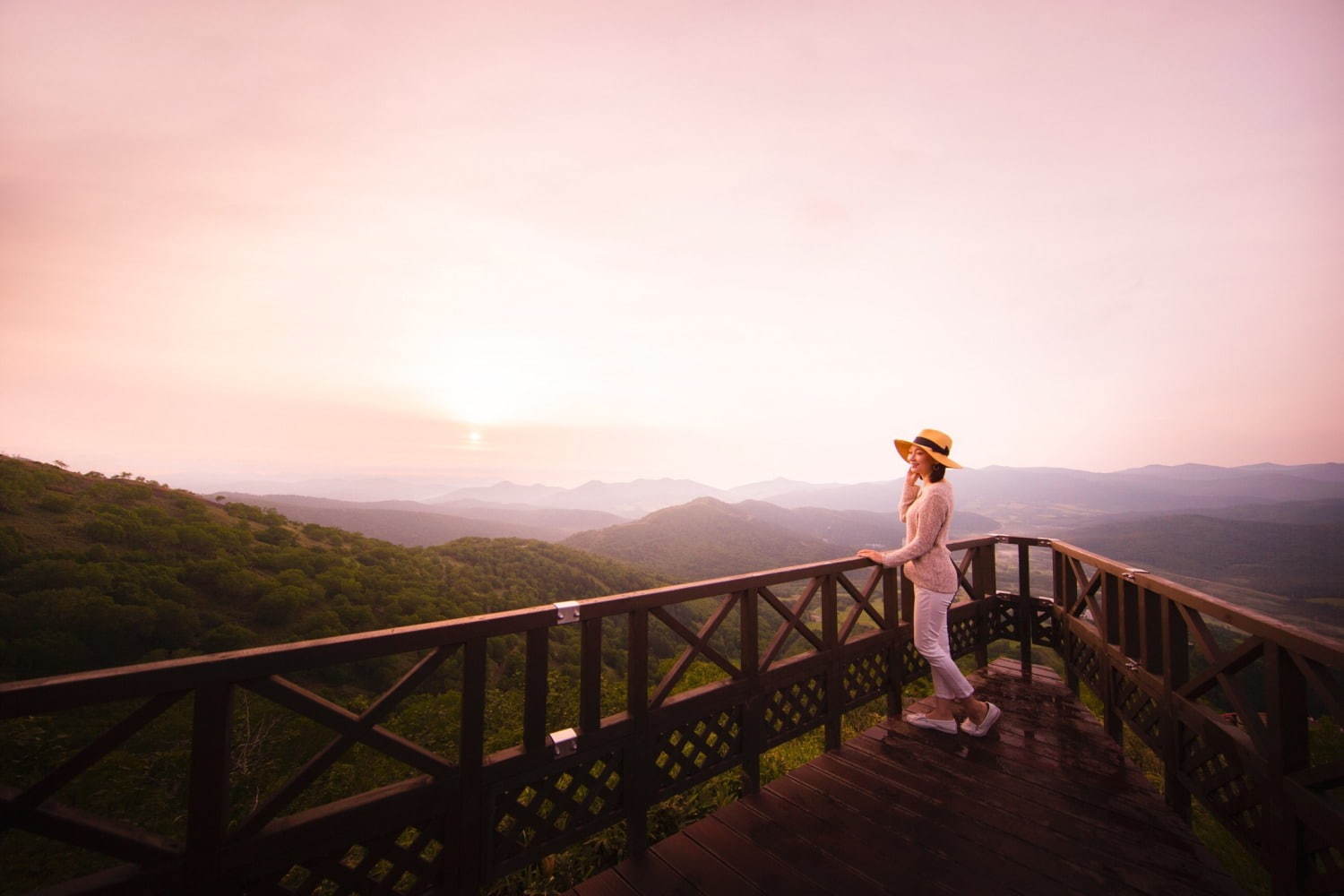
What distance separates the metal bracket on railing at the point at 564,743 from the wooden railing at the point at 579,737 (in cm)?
1

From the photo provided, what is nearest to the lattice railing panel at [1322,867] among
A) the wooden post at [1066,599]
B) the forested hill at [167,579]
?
A: the wooden post at [1066,599]

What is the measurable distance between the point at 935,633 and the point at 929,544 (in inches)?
30.7

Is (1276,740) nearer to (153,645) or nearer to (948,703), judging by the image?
(948,703)

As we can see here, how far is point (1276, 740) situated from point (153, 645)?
35.1 metres

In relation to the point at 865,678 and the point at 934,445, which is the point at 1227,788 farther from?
the point at 934,445

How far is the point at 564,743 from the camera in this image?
9.29ft

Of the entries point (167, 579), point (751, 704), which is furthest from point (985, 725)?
point (167, 579)

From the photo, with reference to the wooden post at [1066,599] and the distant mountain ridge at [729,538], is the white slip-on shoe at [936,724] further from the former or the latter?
the distant mountain ridge at [729,538]

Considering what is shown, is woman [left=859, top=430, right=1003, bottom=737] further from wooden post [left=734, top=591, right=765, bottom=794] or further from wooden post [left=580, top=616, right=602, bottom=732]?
wooden post [left=580, top=616, right=602, bottom=732]

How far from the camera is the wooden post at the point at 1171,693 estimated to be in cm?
352

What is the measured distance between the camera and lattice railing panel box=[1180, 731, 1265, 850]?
2.82m

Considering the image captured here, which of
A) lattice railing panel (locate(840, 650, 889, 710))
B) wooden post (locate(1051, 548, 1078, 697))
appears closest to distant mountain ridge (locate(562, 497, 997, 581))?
wooden post (locate(1051, 548, 1078, 697))

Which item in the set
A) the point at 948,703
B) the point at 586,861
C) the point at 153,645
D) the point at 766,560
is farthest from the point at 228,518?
the point at 766,560

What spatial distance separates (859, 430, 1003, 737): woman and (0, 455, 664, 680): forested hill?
1116 inches
